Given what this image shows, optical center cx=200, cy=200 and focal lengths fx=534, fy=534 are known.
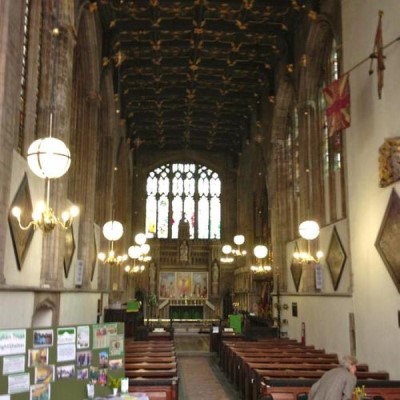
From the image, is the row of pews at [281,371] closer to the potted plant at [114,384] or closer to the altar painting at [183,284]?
the potted plant at [114,384]

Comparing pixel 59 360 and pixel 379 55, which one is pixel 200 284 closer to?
pixel 379 55

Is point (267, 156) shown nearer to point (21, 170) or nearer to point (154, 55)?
point (154, 55)

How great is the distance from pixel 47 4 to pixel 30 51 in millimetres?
1980

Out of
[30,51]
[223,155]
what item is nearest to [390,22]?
[30,51]

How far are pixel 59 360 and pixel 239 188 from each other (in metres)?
26.3

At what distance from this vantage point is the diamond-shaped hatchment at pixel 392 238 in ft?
29.2

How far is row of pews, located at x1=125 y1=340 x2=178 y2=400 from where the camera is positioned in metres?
8.06

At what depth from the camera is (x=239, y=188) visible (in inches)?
1257

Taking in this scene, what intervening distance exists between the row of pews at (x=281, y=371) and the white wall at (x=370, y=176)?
2.22 ft

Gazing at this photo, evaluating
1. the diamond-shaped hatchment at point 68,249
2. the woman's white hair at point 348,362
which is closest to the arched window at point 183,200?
the diamond-shaped hatchment at point 68,249

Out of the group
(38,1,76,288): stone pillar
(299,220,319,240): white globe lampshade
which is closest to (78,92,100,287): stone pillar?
(38,1,76,288): stone pillar

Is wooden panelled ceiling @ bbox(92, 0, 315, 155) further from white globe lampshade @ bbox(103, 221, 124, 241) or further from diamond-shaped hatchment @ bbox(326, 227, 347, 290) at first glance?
diamond-shaped hatchment @ bbox(326, 227, 347, 290)

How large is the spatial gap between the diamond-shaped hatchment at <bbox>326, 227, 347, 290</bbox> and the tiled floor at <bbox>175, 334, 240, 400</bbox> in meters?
3.57

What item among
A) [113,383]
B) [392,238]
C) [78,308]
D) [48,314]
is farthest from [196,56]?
[113,383]
